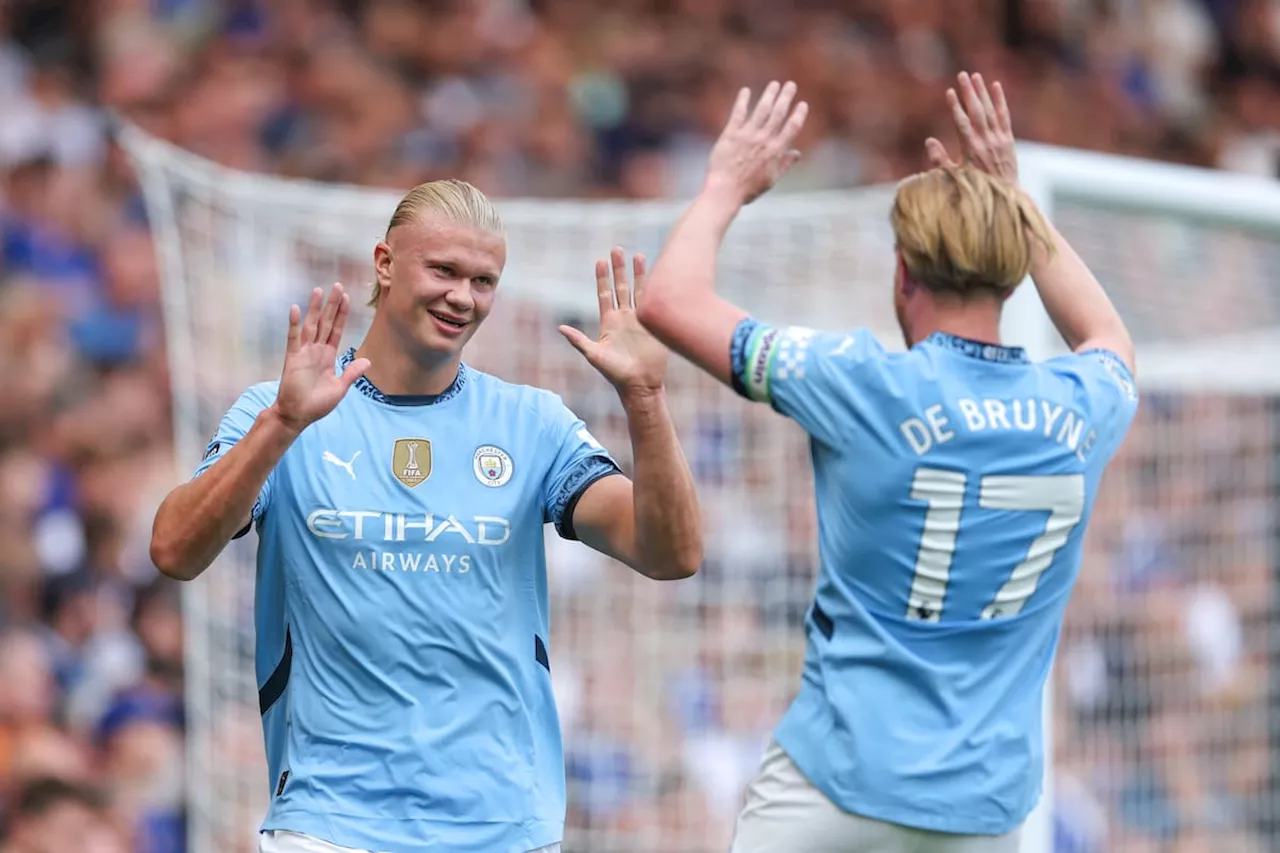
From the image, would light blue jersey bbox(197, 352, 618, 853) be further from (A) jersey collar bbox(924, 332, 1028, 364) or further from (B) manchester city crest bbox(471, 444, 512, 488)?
(A) jersey collar bbox(924, 332, 1028, 364)

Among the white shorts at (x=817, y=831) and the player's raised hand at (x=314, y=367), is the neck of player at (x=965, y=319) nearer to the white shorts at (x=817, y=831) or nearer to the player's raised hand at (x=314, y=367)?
the white shorts at (x=817, y=831)

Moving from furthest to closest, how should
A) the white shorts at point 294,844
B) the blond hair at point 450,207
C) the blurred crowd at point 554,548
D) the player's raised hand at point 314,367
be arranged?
1. the blurred crowd at point 554,548
2. the blond hair at point 450,207
3. the white shorts at point 294,844
4. the player's raised hand at point 314,367

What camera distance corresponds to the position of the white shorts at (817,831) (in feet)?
11.5

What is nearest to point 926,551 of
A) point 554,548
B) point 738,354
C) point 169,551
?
point 738,354

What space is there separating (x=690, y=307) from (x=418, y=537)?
27.5 inches

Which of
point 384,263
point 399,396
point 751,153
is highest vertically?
point 751,153

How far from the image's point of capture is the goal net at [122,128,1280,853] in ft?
19.6

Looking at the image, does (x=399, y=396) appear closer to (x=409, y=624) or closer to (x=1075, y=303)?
(x=409, y=624)

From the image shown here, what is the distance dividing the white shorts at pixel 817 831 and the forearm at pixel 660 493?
1.61 feet

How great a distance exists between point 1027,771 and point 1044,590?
0.36 m

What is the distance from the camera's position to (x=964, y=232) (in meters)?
3.48

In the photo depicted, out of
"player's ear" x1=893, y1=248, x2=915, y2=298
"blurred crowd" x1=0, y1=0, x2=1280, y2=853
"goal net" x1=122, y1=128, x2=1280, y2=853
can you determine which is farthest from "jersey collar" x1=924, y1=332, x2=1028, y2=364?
"blurred crowd" x1=0, y1=0, x2=1280, y2=853

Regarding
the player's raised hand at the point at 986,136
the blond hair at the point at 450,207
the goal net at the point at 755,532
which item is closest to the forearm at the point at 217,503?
the blond hair at the point at 450,207

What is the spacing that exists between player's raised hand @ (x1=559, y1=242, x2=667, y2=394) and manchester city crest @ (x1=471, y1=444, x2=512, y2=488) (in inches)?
11.7
